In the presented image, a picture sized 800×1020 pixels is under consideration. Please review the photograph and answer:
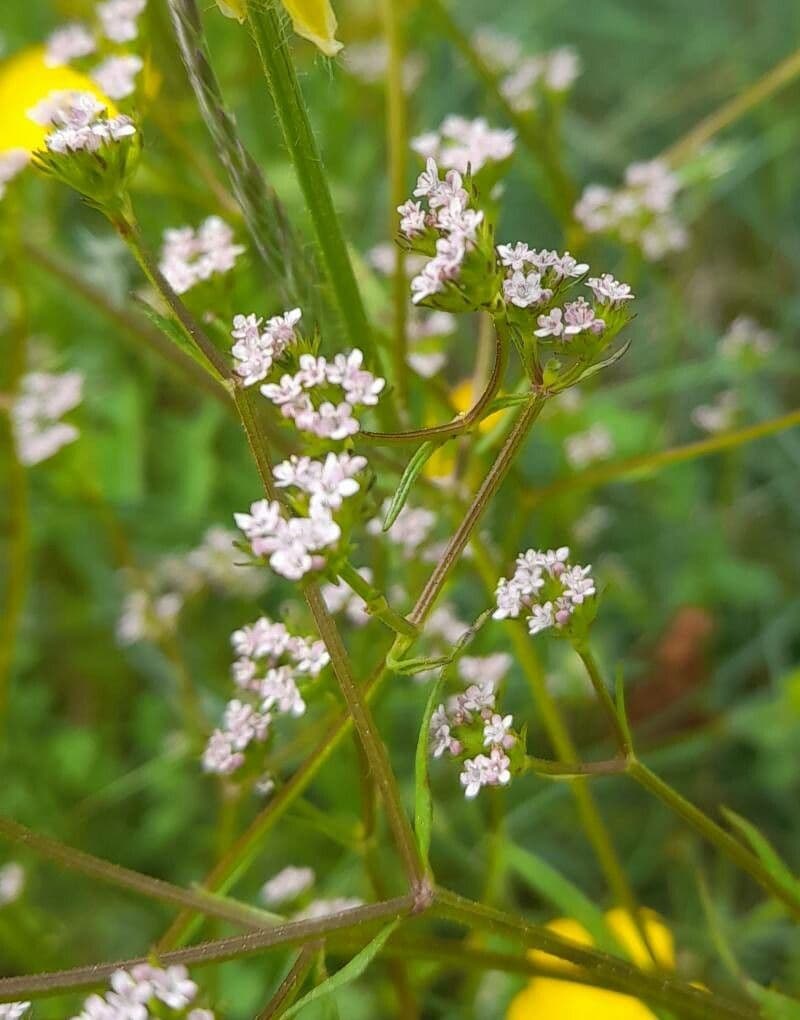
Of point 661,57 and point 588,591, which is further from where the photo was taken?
point 661,57

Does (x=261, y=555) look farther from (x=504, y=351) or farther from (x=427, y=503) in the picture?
(x=427, y=503)

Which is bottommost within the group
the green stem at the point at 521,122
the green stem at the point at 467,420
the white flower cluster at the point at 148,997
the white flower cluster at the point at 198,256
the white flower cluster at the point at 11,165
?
the white flower cluster at the point at 148,997

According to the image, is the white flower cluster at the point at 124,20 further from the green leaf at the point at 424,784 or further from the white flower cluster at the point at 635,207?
the green leaf at the point at 424,784

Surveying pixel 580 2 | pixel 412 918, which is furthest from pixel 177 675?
pixel 580 2

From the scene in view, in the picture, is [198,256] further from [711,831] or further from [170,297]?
[711,831]

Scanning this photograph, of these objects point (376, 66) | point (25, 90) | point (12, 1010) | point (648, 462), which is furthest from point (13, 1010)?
point (376, 66)

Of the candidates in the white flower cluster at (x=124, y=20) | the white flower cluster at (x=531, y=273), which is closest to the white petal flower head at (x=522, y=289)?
the white flower cluster at (x=531, y=273)

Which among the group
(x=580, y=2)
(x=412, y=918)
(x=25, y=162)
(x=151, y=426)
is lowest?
(x=412, y=918)
